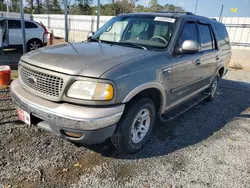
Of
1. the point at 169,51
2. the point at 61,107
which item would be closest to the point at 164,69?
the point at 169,51

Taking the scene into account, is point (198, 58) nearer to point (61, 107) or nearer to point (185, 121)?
point (185, 121)

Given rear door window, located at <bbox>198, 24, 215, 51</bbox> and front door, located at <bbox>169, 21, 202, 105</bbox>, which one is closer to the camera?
front door, located at <bbox>169, 21, 202, 105</bbox>

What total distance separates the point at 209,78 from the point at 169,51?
6.67ft

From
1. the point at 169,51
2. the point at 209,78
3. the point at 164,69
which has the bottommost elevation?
the point at 209,78

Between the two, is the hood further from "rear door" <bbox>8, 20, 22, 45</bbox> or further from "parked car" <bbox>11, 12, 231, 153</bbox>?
"rear door" <bbox>8, 20, 22, 45</bbox>

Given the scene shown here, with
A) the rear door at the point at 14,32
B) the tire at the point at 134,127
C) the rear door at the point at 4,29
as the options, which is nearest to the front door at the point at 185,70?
the tire at the point at 134,127

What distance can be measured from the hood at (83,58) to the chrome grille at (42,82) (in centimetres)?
10

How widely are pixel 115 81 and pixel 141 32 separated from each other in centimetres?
150

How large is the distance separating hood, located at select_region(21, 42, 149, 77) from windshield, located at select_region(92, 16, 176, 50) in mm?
349

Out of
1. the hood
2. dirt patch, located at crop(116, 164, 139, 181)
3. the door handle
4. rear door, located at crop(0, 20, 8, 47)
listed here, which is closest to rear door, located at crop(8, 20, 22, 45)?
rear door, located at crop(0, 20, 8, 47)

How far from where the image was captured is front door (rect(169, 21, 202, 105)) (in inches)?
131

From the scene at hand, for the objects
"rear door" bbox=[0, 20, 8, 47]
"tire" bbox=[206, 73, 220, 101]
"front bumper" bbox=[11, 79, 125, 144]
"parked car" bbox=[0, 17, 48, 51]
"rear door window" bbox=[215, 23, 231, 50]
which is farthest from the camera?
"parked car" bbox=[0, 17, 48, 51]

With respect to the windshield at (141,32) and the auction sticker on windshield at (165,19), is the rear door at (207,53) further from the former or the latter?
the windshield at (141,32)

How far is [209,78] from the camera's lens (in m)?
4.79
